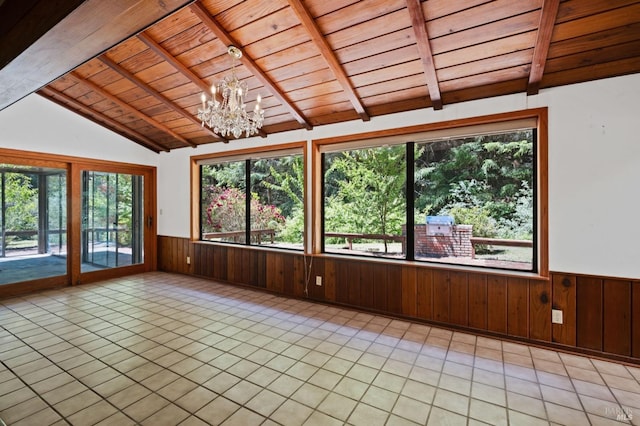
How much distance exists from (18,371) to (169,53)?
3.16 metres

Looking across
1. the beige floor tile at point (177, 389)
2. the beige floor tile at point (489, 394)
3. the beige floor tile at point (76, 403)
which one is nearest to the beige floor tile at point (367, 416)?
the beige floor tile at point (489, 394)

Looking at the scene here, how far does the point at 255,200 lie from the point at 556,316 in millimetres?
4181

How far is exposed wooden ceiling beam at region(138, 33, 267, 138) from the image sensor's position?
2948mm

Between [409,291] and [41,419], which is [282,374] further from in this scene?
→ [409,291]

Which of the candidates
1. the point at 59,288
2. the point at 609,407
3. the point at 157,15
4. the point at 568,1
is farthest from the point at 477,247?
the point at 59,288

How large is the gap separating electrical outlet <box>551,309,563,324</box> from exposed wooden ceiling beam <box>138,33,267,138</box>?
4.31 metres

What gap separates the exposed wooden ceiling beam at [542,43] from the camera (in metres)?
2.01

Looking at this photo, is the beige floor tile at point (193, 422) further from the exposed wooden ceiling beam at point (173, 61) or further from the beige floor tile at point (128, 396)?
the exposed wooden ceiling beam at point (173, 61)

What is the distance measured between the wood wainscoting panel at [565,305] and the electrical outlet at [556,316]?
25 millimetres

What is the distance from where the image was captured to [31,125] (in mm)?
4359

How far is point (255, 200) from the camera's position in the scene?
199 inches

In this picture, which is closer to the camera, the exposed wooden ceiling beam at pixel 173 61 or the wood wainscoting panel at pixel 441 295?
the exposed wooden ceiling beam at pixel 173 61

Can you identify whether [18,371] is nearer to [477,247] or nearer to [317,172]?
[317,172]

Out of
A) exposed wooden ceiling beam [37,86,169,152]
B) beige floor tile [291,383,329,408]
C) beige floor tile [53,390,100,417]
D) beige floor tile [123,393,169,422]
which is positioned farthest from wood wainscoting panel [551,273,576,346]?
exposed wooden ceiling beam [37,86,169,152]
